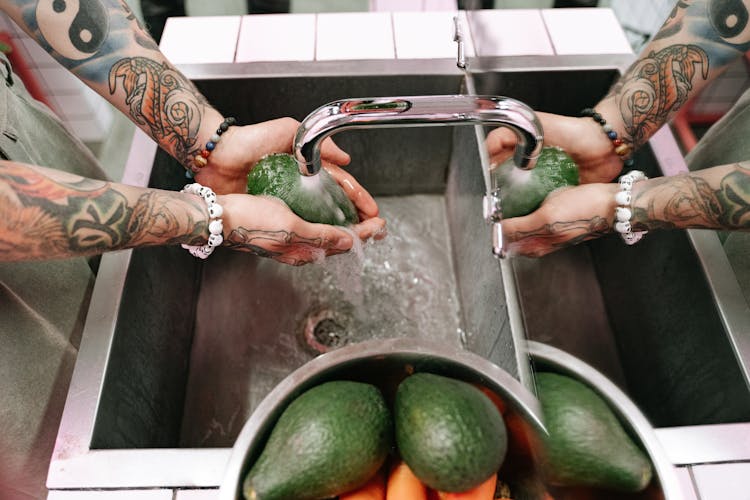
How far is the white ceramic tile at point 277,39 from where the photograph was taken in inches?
49.1

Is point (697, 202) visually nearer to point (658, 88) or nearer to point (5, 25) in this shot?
point (658, 88)

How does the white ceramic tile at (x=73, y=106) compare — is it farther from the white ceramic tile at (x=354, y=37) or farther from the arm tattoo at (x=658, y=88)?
the arm tattoo at (x=658, y=88)

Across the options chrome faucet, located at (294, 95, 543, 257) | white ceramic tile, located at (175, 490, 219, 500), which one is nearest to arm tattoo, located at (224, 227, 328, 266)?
chrome faucet, located at (294, 95, 543, 257)

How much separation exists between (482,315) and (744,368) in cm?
46

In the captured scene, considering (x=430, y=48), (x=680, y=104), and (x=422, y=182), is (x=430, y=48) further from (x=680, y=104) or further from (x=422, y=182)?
(x=680, y=104)

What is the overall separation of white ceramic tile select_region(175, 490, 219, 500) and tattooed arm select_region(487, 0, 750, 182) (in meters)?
0.75

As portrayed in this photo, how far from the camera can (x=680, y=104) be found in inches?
37.9

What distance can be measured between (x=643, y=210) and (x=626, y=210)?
0.03 m

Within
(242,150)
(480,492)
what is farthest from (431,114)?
(242,150)

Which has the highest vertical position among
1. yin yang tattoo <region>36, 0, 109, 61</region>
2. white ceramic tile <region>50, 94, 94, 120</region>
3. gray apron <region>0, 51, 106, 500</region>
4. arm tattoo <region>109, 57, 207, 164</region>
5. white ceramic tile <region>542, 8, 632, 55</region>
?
white ceramic tile <region>50, 94, 94, 120</region>

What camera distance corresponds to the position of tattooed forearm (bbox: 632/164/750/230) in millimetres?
728

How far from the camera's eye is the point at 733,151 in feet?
2.85

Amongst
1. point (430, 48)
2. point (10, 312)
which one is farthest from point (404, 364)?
point (430, 48)

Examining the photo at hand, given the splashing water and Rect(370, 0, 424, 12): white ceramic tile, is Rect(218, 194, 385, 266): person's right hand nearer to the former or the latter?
the splashing water
